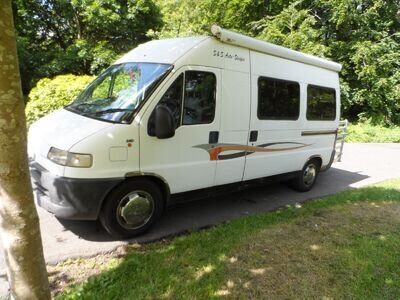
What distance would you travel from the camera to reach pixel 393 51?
661 inches

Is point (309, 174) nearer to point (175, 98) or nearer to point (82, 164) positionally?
point (175, 98)

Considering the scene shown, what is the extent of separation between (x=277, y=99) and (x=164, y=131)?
97.6 inches

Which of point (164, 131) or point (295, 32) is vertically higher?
point (295, 32)

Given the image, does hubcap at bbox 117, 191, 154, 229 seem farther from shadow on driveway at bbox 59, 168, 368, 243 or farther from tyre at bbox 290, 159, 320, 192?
tyre at bbox 290, 159, 320, 192

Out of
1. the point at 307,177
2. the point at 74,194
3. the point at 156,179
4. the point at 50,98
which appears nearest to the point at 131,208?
the point at 156,179

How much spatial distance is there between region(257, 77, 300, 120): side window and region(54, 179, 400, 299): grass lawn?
1.72 metres

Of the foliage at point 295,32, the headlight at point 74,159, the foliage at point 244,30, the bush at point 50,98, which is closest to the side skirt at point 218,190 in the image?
the headlight at point 74,159

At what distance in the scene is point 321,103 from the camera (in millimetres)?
6605

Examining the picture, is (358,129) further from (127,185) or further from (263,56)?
(127,185)

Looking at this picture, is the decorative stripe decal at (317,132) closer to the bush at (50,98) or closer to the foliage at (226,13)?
the bush at (50,98)

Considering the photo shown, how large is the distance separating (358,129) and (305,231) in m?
13.2

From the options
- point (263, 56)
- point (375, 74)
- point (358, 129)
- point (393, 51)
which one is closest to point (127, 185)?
point (263, 56)

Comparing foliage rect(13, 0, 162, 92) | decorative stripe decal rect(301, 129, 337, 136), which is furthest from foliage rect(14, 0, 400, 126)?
decorative stripe decal rect(301, 129, 337, 136)

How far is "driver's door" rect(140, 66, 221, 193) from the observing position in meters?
3.99
